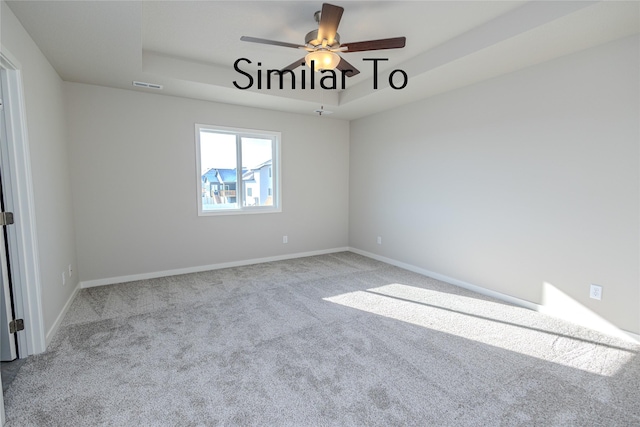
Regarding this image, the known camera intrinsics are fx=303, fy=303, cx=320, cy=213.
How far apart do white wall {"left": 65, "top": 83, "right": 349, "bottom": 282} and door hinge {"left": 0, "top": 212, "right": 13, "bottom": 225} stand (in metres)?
1.65

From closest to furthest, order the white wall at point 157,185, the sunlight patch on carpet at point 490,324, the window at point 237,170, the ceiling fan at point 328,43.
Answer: the ceiling fan at point 328,43
the sunlight patch on carpet at point 490,324
the white wall at point 157,185
the window at point 237,170

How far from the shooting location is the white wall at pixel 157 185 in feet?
12.1

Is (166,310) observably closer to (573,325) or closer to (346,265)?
(346,265)

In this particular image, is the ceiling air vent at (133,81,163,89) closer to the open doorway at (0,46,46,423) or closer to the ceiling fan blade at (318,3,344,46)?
the open doorway at (0,46,46,423)

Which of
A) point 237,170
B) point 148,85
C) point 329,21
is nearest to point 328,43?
point 329,21

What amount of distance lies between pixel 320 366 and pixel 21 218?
2.40 m

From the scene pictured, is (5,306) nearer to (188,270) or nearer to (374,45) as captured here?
(188,270)

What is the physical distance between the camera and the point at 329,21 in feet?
7.09

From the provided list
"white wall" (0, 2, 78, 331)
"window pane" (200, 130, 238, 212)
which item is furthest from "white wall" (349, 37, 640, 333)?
"white wall" (0, 2, 78, 331)

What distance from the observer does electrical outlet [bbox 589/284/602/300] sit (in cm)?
267

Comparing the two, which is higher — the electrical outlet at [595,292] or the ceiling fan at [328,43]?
the ceiling fan at [328,43]

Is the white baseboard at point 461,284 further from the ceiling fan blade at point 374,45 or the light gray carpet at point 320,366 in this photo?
the ceiling fan blade at point 374,45

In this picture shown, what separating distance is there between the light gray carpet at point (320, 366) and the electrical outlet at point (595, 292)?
33 centimetres

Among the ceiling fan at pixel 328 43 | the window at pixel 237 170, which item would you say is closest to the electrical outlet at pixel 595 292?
the ceiling fan at pixel 328 43
